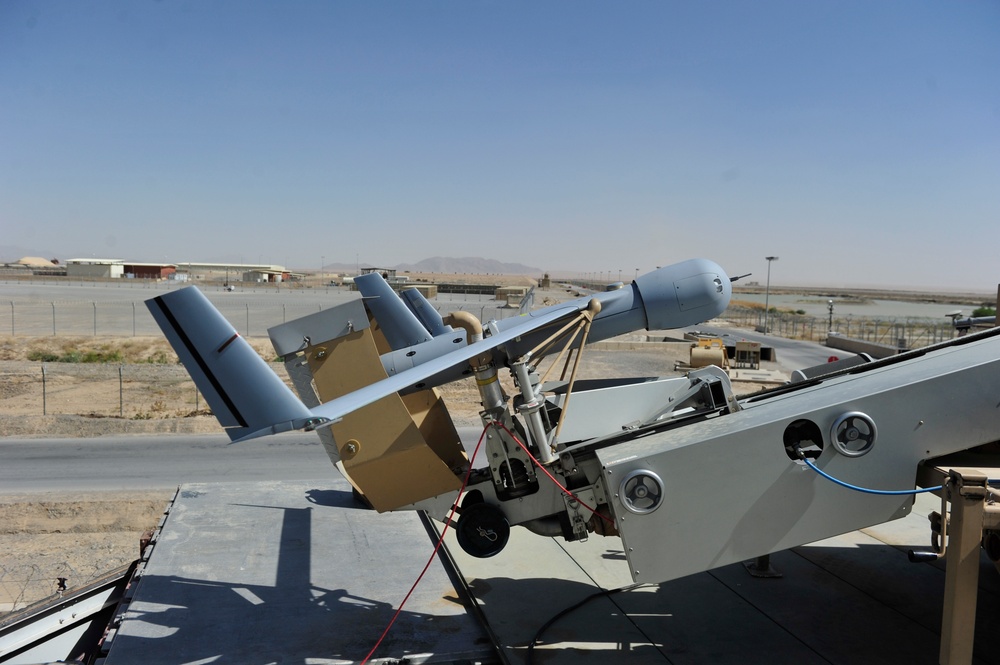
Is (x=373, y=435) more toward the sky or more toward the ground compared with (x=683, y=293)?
more toward the ground

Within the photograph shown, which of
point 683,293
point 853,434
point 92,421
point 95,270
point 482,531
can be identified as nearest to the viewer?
point 853,434

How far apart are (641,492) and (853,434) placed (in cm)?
203

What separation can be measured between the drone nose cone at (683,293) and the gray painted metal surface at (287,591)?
4.72 meters

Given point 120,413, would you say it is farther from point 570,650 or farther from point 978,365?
point 978,365

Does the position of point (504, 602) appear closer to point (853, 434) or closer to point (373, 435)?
point (373, 435)

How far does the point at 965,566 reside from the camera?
5.86 metres

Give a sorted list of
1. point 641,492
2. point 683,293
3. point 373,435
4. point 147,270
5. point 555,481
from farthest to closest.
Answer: point 147,270
point 683,293
point 373,435
point 555,481
point 641,492

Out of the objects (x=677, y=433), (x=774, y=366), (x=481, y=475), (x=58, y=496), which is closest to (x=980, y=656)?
(x=677, y=433)

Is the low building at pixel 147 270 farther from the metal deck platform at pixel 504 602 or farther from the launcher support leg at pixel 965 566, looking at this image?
the launcher support leg at pixel 965 566

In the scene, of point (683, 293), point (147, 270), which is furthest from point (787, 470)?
point (147, 270)

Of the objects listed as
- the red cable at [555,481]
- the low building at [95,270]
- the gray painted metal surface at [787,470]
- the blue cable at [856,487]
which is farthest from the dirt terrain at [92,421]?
the low building at [95,270]

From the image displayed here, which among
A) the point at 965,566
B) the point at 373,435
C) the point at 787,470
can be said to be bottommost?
the point at 965,566

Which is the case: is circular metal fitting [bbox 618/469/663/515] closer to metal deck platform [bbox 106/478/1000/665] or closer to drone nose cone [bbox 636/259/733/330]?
metal deck platform [bbox 106/478/1000/665]

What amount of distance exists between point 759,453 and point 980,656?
10.7ft
